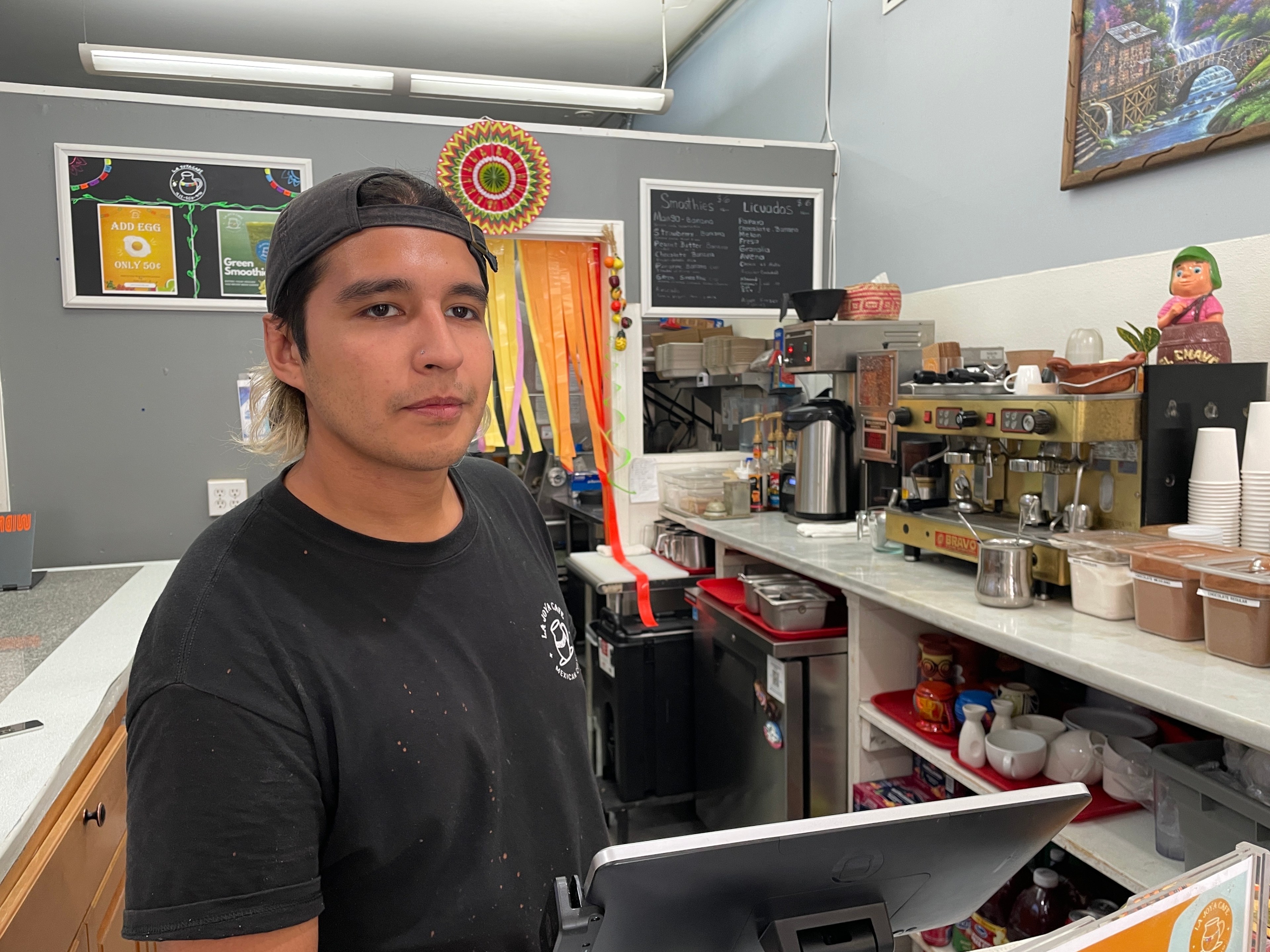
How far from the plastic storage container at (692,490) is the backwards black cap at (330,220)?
2403mm

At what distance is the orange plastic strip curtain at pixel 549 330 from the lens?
3404mm

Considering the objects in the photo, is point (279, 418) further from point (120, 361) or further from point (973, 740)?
point (120, 361)

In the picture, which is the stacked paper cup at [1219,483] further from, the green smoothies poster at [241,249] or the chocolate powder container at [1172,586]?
the green smoothies poster at [241,249]

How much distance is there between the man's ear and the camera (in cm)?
102

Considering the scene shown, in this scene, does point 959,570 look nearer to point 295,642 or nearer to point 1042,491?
point 1042,491

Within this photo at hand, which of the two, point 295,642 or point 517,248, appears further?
point 517,248

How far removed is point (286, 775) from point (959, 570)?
1.78m

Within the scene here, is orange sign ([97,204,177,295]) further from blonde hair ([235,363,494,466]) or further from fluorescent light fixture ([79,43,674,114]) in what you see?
blonde hair ([235,363,494,466])

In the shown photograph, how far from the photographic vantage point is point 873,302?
2930mm

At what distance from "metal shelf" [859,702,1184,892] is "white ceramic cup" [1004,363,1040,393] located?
0.86 meters

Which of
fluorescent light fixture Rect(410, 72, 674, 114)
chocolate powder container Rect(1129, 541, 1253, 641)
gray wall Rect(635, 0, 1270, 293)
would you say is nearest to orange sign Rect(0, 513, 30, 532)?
fluorescent light fixture Rect(410, 72, 674, 114)

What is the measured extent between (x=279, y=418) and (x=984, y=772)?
1.49 metres

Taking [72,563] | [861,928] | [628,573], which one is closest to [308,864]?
[861,928]

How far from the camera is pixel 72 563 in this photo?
Result: 2941mm
